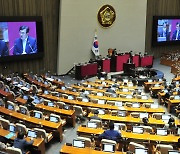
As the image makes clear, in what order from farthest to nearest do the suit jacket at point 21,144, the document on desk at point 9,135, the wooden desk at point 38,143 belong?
the document on desk at point 9,135
the wooden desk at point 38,143
the suit jacket at point 21,144

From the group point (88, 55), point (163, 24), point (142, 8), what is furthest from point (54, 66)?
point (163, 24)

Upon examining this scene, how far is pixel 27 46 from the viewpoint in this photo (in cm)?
2108

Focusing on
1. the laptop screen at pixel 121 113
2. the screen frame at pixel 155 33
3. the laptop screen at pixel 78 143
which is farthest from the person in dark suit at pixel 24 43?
the screen frame at pixel 155 33

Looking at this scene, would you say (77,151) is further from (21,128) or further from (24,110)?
(24,110)

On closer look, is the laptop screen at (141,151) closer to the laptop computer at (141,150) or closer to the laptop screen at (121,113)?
the laptop computer at (141,150)

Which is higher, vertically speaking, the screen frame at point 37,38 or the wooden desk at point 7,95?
the screen frame at point 37,38

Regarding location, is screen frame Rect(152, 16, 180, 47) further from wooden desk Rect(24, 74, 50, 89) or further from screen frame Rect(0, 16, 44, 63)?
wooden desk Rect(24, 74, 50, 89)

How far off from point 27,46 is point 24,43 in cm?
37

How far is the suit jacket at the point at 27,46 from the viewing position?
20438mm

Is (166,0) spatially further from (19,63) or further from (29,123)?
(29,123)

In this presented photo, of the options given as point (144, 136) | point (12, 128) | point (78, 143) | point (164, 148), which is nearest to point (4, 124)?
point (12, 128)

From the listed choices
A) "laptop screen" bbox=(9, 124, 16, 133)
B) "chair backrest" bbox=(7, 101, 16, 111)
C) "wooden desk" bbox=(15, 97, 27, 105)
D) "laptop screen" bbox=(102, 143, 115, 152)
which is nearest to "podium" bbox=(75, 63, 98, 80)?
"wooden desk" bbox=(15, 97, 27, 105)

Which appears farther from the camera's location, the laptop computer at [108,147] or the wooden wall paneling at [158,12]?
the wooden wall paneling at [158,12]

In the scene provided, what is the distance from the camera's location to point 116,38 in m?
27.1
